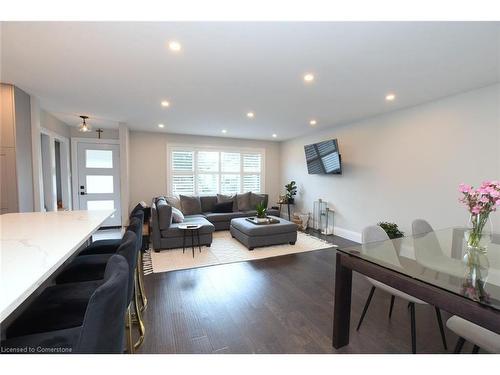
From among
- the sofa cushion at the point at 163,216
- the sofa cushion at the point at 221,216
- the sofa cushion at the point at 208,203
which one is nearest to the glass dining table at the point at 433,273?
the sofa cushion at the point at 163,216

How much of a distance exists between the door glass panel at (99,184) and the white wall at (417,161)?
209 inches

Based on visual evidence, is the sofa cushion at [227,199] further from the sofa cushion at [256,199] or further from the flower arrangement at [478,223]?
the flower arrangement at [478,223]

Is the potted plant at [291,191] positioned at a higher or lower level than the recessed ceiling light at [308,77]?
lower

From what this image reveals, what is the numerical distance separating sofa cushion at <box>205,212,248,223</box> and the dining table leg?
12.7ft

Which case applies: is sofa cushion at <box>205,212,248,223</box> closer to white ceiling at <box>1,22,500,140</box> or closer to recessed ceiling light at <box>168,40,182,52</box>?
white ceiling at <box>1,22,500,140</box>

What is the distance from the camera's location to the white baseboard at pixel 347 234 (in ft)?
15.2

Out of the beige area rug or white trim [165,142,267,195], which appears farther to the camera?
white trim [165,142,267,195]

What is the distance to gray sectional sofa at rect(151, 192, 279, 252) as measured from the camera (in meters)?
3.92

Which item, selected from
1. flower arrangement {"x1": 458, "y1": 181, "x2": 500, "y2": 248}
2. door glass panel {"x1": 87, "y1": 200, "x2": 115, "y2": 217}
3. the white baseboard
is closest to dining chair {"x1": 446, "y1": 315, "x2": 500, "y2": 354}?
flower arrangement {"x1": 458, "y1": 181, "x2": 500, "y2": 248}

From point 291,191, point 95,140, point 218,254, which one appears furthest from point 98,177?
point 291,191

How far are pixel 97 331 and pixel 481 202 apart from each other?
236 centimetres

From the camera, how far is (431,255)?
1901mm

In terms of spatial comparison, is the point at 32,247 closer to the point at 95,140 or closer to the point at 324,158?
the point at 324,158
